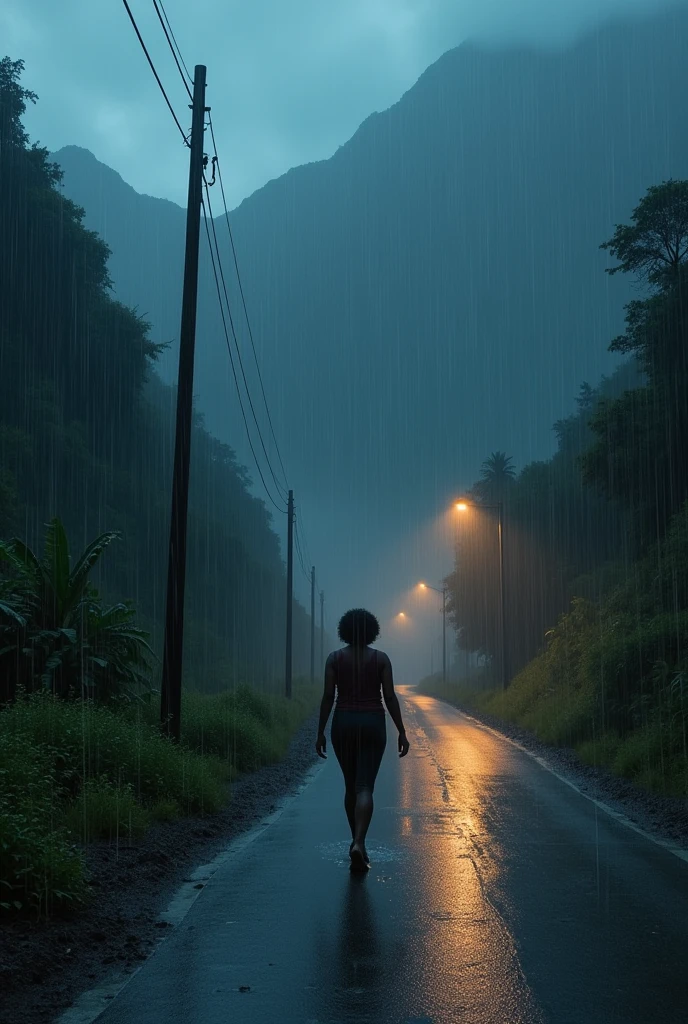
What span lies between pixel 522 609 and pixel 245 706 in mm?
30479

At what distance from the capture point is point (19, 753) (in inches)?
356

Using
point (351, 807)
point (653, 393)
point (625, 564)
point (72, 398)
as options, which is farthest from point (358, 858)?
point (72, 398)

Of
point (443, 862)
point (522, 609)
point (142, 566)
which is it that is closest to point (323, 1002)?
point (443, 862)

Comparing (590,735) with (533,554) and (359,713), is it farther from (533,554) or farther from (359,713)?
(533,554)

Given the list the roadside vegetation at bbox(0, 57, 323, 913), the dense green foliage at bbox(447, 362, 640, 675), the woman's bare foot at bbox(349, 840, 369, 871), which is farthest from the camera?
the dense green foliage at bbox(447, 362, 640, 675)

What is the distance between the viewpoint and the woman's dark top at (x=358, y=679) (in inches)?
330

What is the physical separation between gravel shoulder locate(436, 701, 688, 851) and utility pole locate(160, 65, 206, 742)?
19.2 ft

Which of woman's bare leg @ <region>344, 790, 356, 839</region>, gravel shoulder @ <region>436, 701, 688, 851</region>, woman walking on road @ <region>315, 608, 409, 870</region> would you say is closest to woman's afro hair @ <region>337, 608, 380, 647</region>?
woman walking on road @ <region>315, 608, 409, 870</region>

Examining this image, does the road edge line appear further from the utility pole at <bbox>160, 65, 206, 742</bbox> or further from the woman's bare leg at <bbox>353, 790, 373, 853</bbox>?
the utility pole at <bbox>160, 65, 206, 742</bbox>

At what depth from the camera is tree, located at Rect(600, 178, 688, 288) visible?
2873cm

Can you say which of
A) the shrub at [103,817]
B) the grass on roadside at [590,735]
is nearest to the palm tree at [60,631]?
the shrub at [103,817]

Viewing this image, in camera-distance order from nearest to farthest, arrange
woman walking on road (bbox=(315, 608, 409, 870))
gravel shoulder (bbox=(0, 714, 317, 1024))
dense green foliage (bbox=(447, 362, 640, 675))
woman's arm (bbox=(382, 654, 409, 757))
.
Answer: gravel shoulder (bbox=(0, 714, 317, 1024)) < woman walking on road (bbox=(315, 608, 409, 870)) < woman's arm (bbox=(382, 654, 409, 757)) < dense green foliage (bbox=(447, 362, 640, 675))

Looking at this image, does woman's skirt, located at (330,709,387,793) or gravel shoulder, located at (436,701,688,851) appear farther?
gravel shoulder, located at (436,701,688,851)

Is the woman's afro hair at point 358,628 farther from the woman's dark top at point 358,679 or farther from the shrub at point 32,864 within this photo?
the shrub at point 32,864
